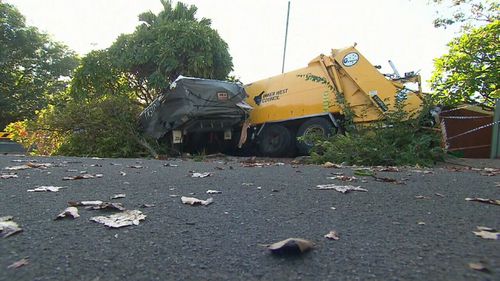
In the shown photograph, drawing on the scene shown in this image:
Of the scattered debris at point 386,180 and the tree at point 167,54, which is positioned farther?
the tree at point 167,54

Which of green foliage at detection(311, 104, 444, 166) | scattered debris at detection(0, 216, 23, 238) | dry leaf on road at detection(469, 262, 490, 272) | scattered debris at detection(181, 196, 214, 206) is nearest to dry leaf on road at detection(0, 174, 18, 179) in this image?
scattered debris at detection(0, 216, 23, 238)

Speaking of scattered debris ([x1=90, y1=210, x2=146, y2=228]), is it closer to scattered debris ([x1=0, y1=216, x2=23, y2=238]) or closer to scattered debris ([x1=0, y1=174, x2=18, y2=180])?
scattered debris ([x1=0, y1=216, x2=23, y2=238])

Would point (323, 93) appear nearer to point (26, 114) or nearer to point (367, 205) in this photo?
point (367, 205)

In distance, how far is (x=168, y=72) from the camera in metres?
13.5

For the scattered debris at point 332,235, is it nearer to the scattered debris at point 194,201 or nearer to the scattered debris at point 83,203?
the scattered debris at point 194,201

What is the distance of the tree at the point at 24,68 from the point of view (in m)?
23.5

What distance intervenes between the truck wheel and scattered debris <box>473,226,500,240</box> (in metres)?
7.39

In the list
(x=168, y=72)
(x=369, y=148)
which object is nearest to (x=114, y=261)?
(x=369, y=148)

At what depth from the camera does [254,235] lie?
2.00 m

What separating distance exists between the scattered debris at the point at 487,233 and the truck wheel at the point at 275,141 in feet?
24.2

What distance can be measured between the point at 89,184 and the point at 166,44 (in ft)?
35.1

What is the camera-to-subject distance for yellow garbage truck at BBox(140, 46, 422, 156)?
8.49m

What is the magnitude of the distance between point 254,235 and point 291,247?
32 centimetres

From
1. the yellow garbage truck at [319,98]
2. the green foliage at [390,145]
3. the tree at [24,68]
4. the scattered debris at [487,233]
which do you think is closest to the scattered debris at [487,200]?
the scattered debris at [487,233]
